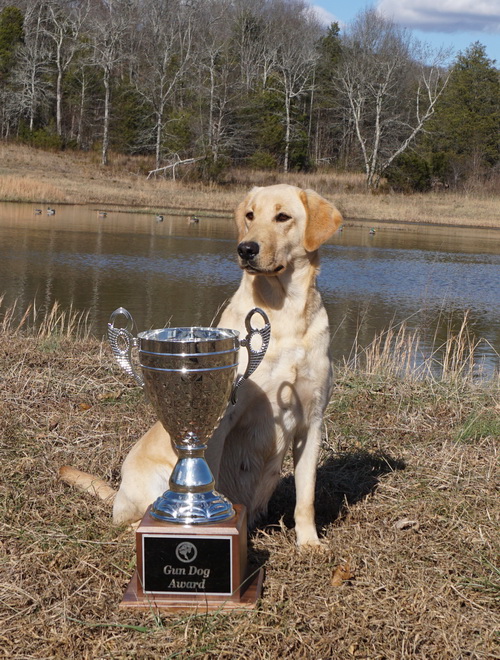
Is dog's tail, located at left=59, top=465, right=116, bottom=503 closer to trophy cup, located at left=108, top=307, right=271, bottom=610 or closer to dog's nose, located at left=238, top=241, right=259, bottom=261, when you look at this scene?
trophy cup, located at left=108, top=307, right=271, bottom=610

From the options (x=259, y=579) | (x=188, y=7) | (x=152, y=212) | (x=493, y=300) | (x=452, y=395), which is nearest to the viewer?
(x=259, y=579)

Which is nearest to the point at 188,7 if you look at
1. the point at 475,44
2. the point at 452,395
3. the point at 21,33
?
the point at 21,33

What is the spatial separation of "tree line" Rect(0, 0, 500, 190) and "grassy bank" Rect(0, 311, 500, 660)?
41.8 metres

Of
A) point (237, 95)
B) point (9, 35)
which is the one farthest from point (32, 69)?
point (237, 95)

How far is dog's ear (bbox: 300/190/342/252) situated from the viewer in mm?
3523

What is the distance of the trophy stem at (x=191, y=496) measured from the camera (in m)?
2.73

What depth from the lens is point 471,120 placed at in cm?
5256

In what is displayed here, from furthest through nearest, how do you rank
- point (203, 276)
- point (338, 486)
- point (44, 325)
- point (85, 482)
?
point (203, 276), point (44, 325), point (338, 486), point (85, 482)

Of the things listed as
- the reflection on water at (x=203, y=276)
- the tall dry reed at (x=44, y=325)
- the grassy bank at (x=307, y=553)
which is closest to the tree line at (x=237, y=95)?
the reflection on water at (x=203, y=276)

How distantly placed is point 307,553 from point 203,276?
42.4 ft

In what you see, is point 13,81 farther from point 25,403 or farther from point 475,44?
point 25,403

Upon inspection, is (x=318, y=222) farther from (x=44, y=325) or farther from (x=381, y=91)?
(x=381, y=91)

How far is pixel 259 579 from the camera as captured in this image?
9.73 feet

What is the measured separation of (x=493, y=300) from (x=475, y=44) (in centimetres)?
4587
